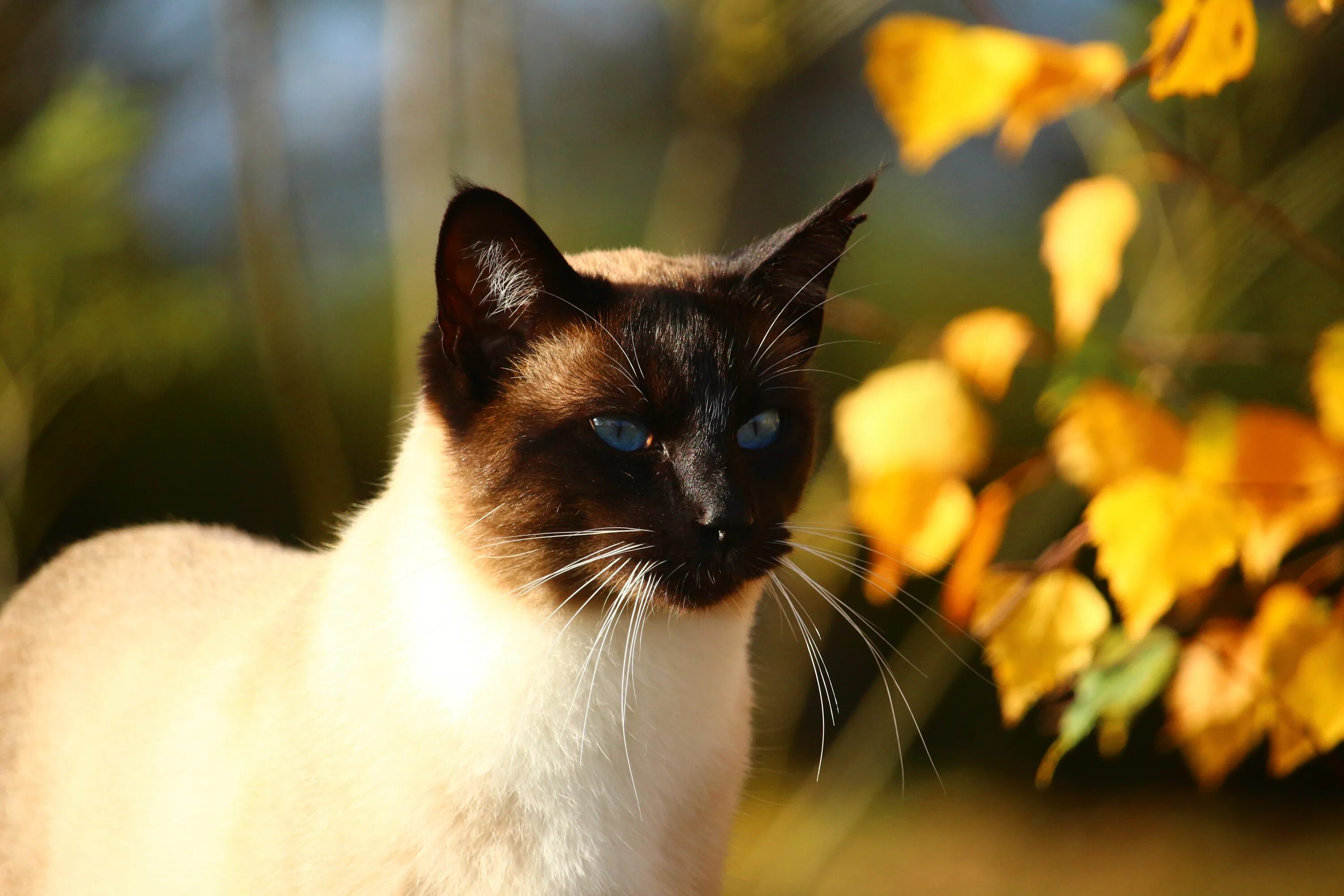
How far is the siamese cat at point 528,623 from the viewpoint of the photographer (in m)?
1.07

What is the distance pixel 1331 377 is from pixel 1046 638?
39 cm

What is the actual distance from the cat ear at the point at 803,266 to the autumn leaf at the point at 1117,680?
1.54 ft

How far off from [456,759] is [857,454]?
553mm

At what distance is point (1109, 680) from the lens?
4.02 feet

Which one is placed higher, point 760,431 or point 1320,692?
point 760,431

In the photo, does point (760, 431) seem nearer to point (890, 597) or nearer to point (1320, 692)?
point (890, 597)

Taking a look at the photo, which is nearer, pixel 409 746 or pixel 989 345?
pixel 409 746

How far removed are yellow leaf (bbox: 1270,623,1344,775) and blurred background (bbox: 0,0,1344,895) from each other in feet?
2.32

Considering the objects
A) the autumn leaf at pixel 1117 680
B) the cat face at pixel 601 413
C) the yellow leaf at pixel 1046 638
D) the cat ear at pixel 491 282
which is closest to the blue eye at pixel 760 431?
the cat face at pixel 601 413

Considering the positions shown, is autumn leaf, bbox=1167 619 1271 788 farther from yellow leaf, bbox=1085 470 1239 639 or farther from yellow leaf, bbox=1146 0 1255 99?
yellow leaf, bbox=1146 0 1255 99

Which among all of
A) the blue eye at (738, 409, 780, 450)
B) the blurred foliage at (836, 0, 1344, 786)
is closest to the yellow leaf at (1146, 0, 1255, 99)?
the blurred foliage at (836, 0, 1344, 786)

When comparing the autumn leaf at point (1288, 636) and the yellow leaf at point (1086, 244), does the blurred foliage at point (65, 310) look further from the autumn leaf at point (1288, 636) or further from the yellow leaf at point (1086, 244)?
the autumn leaf at point (1288, 636)

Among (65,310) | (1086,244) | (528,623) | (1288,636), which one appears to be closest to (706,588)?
(528,623)

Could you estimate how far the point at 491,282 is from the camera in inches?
43.8
